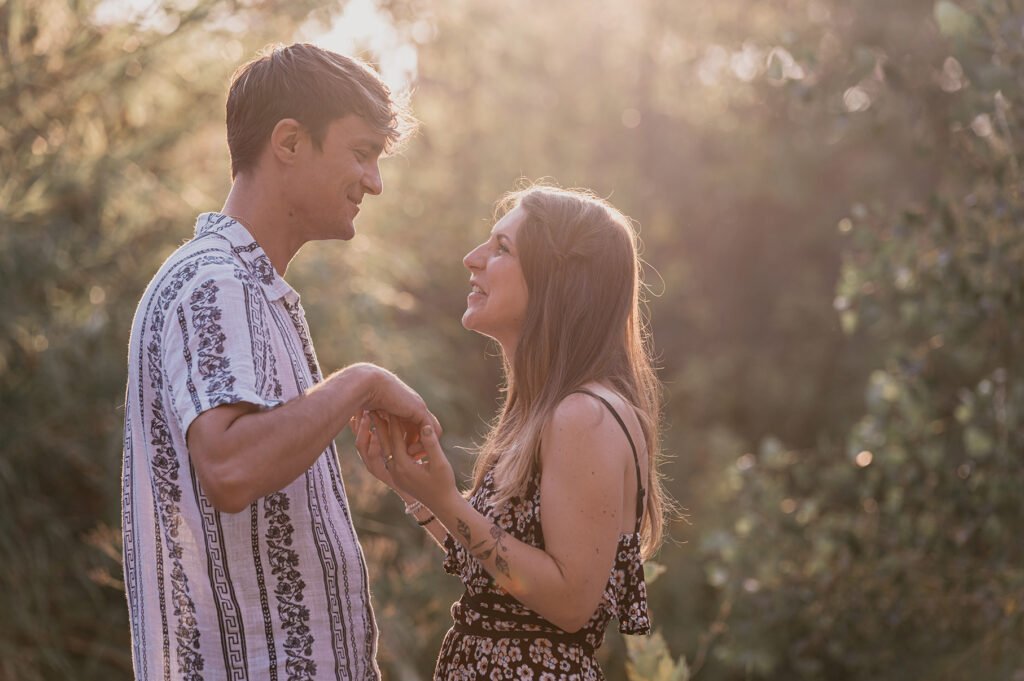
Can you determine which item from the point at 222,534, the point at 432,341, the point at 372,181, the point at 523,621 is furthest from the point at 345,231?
the point at 432,341

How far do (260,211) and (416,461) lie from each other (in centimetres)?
52

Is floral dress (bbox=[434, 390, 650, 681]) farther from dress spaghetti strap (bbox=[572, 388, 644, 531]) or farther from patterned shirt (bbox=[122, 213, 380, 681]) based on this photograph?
patterned shirt (bbox=[122, 213, 380, 681])

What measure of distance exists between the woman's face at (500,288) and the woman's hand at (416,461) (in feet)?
1.40

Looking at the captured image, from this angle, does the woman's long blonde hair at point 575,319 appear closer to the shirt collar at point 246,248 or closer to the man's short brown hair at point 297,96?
the man's short brown hair at point 297,96

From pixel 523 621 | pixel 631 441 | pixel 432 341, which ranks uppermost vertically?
pixel 631 441

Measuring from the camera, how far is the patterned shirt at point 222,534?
1.85m

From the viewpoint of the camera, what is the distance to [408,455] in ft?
6.53

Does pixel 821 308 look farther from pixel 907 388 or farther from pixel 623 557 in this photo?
pixel 623 557

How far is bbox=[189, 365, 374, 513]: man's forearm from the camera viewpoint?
1.65m

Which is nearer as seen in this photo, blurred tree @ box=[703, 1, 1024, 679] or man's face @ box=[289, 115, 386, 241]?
man's face @ box=[289, 115, 386, 241]

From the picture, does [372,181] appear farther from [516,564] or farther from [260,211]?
[516,564]

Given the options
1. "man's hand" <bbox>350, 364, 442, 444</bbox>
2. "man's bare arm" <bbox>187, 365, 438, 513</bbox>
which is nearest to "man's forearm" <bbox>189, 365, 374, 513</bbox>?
"man's bare arm" <bbox>187, 365, 438, 513</bbox>

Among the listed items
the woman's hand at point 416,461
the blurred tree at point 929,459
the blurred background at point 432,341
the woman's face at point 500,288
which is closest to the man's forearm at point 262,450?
the woman's hand at point 416,461

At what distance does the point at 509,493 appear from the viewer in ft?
7.25
